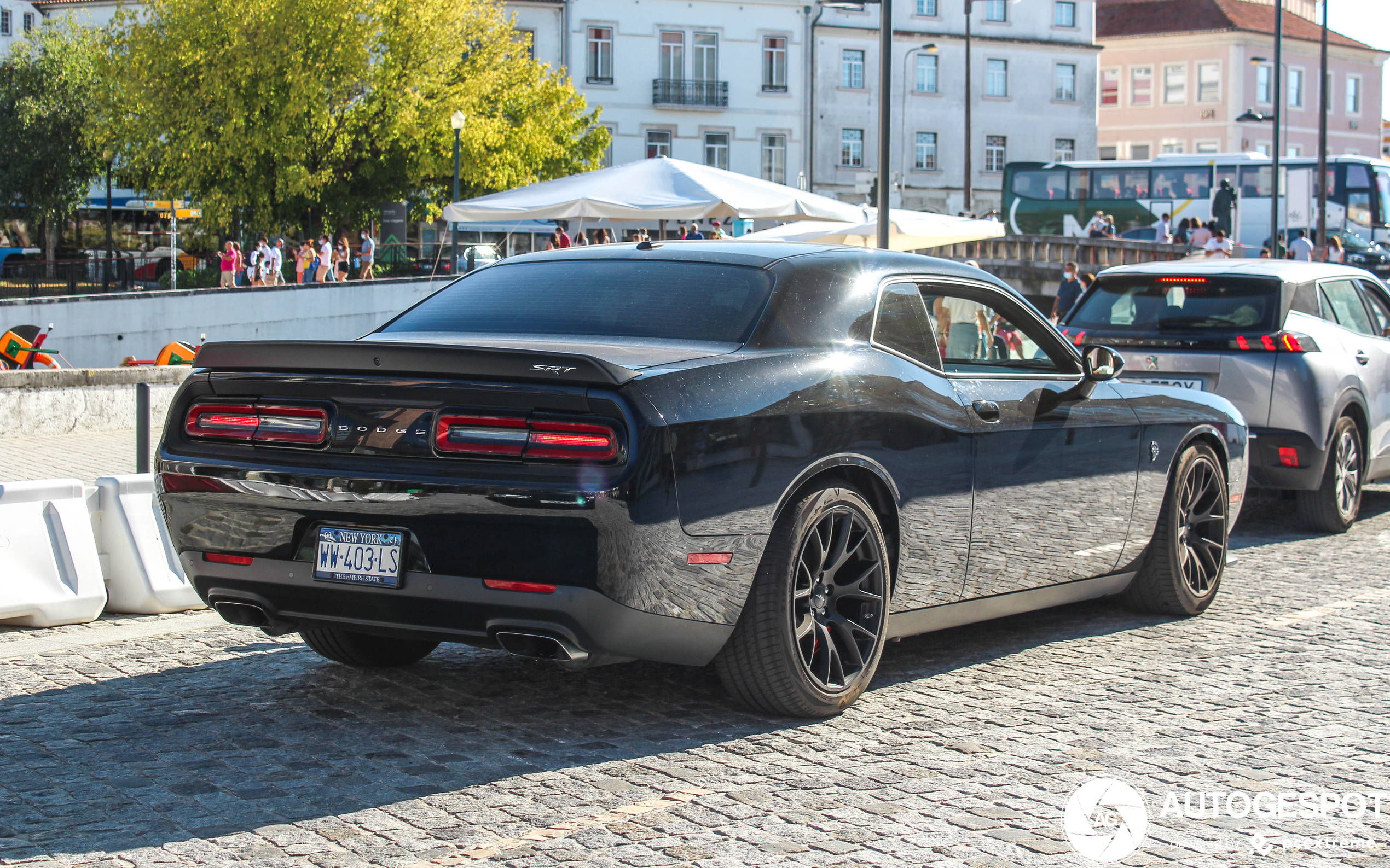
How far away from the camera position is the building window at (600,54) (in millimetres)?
58656

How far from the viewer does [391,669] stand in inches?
231

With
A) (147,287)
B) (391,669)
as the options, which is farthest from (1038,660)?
(147,287)

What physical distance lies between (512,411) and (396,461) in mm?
400

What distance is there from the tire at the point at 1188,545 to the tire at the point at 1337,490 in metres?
3.04

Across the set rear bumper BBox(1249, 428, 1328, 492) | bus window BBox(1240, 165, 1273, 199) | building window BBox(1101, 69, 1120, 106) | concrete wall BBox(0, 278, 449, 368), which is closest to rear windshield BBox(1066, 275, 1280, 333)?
rear bumper BBox(1249, 428, 1328, 492)

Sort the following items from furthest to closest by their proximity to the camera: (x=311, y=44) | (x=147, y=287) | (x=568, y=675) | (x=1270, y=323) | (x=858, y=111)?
(x=858, y=111), (x=311, y=44), (x=147, y=287), (x=1270, y=323), (x=568, y=675)

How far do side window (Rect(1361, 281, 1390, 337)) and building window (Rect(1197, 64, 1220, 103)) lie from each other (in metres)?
69.4

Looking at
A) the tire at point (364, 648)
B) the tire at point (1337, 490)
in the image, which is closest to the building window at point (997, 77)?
the tire at point (1337, 490)

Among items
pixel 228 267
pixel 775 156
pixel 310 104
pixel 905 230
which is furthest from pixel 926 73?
pixel 905 230

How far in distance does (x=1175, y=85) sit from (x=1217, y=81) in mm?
2169

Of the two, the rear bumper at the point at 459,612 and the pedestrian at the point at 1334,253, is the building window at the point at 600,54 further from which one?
the rear bumper at the point at 459,612

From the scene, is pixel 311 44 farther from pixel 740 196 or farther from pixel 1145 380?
pixel 1145 380

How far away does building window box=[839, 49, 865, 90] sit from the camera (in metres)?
62.0

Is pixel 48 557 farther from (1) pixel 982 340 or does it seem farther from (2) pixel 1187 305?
(2) pixel 1187 305
